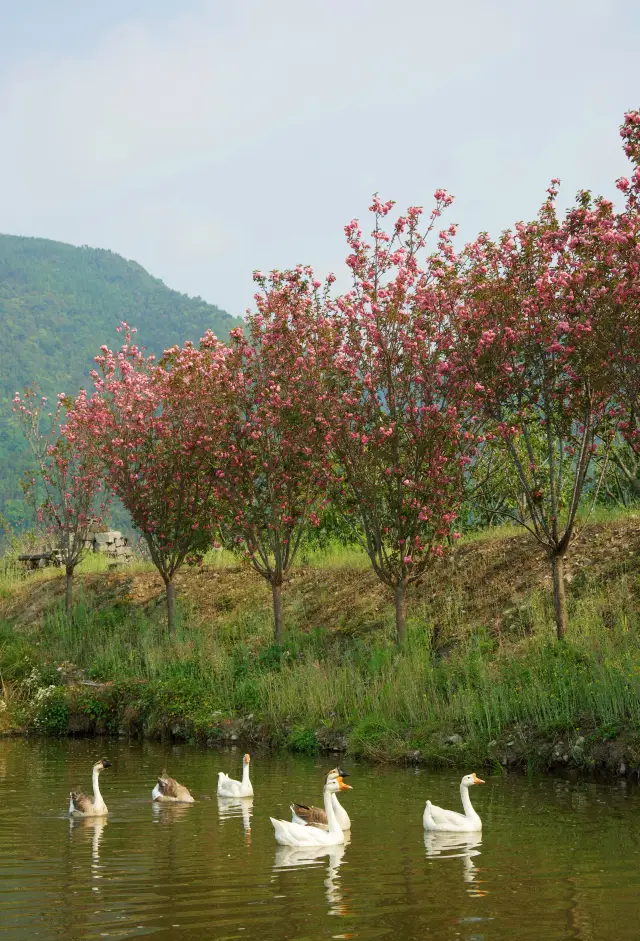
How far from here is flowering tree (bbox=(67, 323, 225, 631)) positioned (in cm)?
2769

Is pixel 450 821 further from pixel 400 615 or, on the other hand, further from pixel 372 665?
pixel 400 615

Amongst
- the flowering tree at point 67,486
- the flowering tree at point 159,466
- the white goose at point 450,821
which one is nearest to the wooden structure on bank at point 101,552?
the flowering tree at point 67,486

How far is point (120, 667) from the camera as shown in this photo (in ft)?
86.9

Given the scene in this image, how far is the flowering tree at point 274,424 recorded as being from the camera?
23734 millimetres

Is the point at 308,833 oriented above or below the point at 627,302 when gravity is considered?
below

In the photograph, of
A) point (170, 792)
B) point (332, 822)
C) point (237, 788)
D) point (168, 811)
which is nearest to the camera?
point (332, 822)

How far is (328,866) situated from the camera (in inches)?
438

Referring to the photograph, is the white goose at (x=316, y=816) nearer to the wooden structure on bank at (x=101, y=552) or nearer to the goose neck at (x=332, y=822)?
the goose neck at (x=332, y=822)

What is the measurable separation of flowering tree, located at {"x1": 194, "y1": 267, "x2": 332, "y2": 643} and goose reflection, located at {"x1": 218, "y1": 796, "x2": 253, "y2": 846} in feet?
31.1

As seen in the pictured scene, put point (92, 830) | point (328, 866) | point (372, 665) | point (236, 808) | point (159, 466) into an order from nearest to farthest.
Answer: point (328, 866)
point (92, 830)
point (236, 808)
point (372, 665)
point (159, 466)

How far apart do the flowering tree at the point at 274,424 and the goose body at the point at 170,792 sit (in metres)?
9.54

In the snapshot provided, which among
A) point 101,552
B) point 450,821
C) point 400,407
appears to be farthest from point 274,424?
point 101,552

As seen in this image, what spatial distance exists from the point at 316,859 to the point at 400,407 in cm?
1135

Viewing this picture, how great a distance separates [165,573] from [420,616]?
8.24 metres
